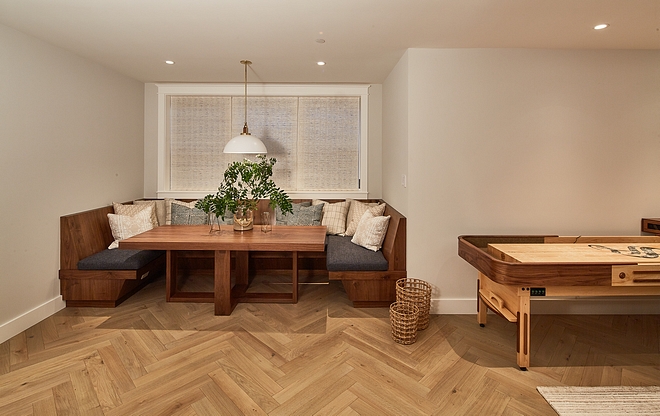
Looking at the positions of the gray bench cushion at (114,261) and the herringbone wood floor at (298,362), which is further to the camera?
the gray bench cushion at (114,261)

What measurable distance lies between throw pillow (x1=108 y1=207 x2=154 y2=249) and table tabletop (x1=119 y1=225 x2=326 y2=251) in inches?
15.5

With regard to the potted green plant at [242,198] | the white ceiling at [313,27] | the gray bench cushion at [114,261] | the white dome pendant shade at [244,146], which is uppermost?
the white ceiling at [313,27]

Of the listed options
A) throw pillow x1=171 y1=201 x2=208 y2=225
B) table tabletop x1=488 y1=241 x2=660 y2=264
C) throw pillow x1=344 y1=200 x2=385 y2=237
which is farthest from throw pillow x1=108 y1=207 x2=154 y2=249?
table tabletop x1=488 y1=241 x2=660 y2=264

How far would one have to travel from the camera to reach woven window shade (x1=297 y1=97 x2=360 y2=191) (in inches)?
190

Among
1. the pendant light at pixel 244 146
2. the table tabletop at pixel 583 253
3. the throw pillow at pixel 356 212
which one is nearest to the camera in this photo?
the table tabletop at pixel 583 253

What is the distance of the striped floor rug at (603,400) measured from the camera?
201 centimetres

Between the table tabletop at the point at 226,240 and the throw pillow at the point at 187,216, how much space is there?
0.75m

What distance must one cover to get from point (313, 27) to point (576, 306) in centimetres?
337

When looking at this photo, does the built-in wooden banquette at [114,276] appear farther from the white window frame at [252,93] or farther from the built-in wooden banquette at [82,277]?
the white window frame at [252,93]

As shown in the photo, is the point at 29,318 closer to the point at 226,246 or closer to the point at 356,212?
the point at 226,246

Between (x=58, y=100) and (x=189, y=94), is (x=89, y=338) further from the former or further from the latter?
(x=189, y=94)

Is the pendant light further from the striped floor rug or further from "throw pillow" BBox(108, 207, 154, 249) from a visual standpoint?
the striped floor rug

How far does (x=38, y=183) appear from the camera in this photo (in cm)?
311

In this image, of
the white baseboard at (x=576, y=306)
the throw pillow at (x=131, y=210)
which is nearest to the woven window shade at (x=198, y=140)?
the throw pillow at (x=131, y=210)
